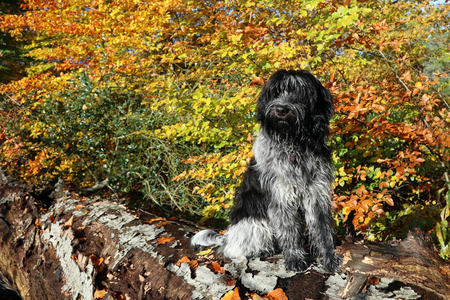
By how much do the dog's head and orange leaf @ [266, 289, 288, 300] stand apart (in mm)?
1303

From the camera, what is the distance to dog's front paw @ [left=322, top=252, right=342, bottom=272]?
98.3 inches

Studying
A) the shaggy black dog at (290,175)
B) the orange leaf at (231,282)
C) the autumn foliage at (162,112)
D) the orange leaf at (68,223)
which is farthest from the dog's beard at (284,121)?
the orange leaf at (68,223)

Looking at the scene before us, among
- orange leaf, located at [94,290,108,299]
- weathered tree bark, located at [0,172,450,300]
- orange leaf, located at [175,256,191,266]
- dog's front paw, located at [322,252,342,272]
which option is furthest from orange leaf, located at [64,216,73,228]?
dog's front paw, located at [322,252,342,272]

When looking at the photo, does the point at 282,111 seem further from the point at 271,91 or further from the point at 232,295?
the point at 232,295

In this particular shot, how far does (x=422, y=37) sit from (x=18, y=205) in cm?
1030

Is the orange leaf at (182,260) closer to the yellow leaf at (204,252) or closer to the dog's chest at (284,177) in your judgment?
the yellow leaf at (204,252)

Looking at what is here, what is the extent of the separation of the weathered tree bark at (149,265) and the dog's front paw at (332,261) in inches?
3.4

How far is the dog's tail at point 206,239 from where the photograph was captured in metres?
2.89

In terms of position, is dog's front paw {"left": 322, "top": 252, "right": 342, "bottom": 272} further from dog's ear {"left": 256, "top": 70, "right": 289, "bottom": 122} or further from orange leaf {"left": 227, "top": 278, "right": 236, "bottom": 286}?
dog's ear {"left": 256, "top": 70, "right": 289, "bottom": 122}

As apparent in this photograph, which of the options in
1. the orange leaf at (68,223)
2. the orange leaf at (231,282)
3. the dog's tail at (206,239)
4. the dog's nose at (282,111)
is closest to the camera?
the orange leaf at (231,282)

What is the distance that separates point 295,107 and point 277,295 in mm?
1504

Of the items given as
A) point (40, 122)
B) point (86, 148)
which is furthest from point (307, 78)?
point (40, 122)

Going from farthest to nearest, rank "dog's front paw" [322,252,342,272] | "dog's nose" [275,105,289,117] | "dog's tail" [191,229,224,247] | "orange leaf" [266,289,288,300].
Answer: "dog's tail" [191,229,224,247], "dog's nose" [275,105,289,117], "dog's front paw" [322,252,342,272], "orange leaf" [266,289,288,300]

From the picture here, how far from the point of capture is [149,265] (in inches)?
102
